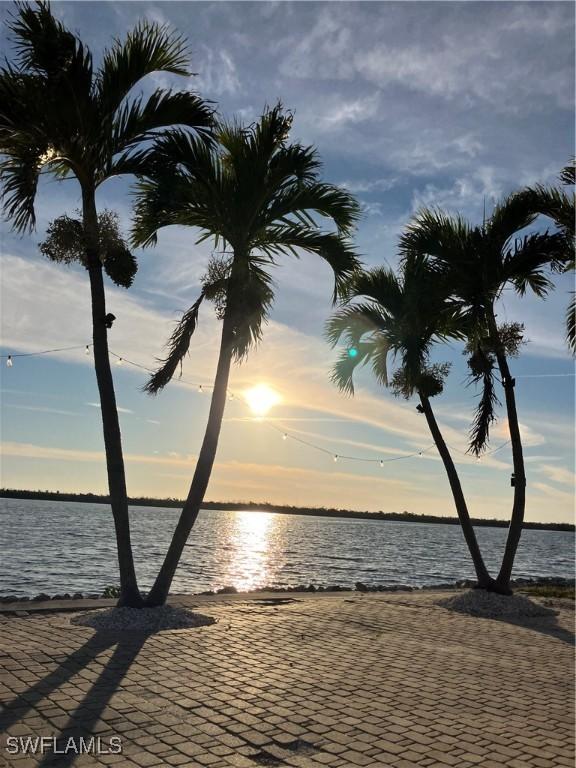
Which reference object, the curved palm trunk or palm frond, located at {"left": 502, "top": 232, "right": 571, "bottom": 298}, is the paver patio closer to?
the curved palm trunk

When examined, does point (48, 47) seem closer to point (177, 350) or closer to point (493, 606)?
point (177, 350)

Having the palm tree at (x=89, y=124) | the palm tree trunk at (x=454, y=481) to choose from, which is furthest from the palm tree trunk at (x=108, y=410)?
the palm tree trunk at (x=454, y=481)

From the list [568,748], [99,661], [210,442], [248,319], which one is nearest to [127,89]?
[248,319]

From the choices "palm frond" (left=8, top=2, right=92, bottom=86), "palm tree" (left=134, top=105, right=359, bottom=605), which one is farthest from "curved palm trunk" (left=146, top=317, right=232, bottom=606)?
"palm frond" (left=8, top=2, right=92, bottom=86)

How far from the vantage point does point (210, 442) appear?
12.1 meters

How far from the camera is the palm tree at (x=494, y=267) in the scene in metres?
16.1

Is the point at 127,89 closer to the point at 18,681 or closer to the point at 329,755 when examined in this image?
the point at 18,681

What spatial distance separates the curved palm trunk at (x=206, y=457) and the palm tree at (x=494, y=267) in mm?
6952

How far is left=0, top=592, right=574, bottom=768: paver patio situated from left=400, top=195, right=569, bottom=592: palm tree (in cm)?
560

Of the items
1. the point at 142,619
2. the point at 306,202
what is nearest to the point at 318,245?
the point at 306,202

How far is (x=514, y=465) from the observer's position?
16.3m

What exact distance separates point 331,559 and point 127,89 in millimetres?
41448

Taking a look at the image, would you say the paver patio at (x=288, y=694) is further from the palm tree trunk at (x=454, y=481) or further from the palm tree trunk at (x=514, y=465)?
the palm tree trunk at (x=454, y=481)

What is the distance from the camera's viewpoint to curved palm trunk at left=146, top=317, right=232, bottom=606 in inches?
465
